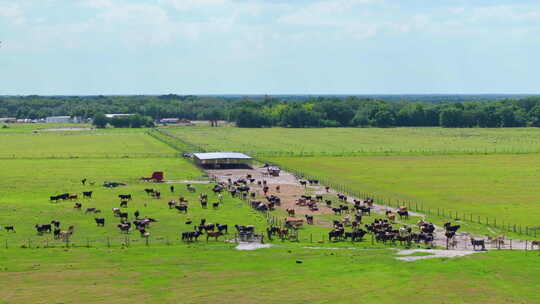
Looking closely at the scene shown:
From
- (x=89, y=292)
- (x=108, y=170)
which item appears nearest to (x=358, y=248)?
(x=89, y=292)

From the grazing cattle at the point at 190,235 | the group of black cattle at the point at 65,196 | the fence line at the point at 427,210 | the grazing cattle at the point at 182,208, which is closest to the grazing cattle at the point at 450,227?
the fence line at the point at 427,210

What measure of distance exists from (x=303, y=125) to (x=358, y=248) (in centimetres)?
15465

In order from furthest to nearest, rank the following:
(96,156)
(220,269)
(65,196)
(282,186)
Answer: (96,156), (282,186), (65,196), (220,269)

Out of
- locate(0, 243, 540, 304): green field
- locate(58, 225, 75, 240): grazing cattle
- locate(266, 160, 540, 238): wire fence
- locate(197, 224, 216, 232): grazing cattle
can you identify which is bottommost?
locate(0, 243, 540, 304): green field

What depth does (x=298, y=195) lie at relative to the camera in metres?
60.2

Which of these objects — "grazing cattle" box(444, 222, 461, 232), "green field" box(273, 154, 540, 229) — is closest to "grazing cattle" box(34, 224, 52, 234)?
"grazing cattle" box(444, 222, 461, 232)

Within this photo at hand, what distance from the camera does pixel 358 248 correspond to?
39.6 meters

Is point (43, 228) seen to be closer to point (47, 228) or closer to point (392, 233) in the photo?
point (47, 228)

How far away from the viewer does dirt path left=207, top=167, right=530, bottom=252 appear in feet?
132

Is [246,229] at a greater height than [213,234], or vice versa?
[246,229]

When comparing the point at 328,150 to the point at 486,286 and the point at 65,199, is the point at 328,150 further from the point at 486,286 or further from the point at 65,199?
the point at 486,286

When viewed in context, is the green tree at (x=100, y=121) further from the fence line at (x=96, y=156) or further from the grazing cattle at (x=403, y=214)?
the grazing cattle at (x=403, y=214)

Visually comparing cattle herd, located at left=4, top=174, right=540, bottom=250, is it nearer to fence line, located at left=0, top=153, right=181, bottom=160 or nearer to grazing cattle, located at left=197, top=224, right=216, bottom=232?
grazing cattle, located at left=197, top=224, right=216, bottom=232

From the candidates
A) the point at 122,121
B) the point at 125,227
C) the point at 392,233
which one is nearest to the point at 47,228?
the point at 125,227
